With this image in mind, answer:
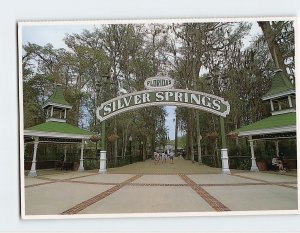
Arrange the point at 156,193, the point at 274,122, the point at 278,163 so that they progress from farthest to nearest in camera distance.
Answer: the point at 274,122 < the point at 278,163 < the point at 156,193

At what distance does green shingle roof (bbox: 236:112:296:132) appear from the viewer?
785 centimetres

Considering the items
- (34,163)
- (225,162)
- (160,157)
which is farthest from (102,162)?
(225,162)

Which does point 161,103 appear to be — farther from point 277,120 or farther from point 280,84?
point 280,84

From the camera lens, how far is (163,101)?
28.9 feet

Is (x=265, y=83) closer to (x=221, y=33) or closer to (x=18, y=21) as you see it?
(x=221, y=33)

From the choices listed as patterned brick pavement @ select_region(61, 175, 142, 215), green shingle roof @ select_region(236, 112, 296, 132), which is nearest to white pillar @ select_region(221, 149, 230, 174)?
green shingle roof @ select_region(236, 112, 296, 132)

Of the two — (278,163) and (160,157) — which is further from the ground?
(160,157)

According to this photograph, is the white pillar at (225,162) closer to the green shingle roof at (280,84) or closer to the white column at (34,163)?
the green shingle roof at (280,84)

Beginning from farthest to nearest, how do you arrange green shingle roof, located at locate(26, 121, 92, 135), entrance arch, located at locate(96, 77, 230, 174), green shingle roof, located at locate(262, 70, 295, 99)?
green shingle roof, located at locate(26, 121, 92, 135) → entrance arch, located at locate(96, 77, 230, 174) → green shingle roof, located at locate(262, 70, 295, 99)

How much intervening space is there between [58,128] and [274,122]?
5.69 m

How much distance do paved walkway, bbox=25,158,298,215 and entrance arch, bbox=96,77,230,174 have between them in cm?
82

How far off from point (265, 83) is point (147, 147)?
5770 millimetres

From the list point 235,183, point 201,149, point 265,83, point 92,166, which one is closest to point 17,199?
point 92,166

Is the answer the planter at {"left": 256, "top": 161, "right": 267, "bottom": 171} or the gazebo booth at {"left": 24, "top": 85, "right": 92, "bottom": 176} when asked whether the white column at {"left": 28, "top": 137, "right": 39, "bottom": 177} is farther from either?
the planter at {"left": 256, "top": 161, "right": 267, "bottom": 171}
